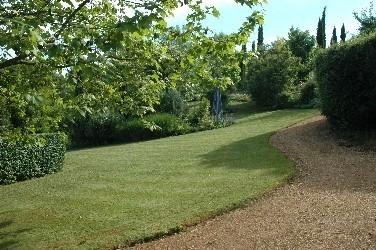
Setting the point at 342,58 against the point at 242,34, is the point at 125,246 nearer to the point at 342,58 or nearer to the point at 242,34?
the point at 242,34

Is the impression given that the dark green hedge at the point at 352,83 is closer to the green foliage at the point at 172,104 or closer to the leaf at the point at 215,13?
the leaf at the point at 215,13

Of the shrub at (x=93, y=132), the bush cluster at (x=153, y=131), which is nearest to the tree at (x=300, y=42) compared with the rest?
the bush cluster at (x=153, y=131)

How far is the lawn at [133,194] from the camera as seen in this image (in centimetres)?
859

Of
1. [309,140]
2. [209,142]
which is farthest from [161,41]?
[209,142]

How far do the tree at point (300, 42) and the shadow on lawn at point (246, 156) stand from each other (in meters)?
25.9

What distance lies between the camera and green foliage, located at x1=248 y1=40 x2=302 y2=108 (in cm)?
3244

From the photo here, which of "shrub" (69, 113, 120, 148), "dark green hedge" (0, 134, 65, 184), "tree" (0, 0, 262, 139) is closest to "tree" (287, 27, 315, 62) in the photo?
"shrub" (69, 113, 120, 148)

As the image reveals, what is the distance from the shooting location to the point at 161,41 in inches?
287

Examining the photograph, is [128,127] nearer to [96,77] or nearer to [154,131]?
[154,131]

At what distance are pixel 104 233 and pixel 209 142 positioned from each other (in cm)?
1059

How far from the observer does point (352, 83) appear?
15.5 meters

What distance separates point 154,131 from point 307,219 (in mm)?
17858

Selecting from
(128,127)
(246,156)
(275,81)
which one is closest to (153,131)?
(128,127)

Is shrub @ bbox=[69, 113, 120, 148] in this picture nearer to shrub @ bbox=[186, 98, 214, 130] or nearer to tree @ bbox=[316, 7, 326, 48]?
shrub @ bbox=[186, 98, 214, 130]
